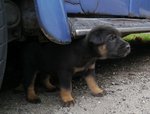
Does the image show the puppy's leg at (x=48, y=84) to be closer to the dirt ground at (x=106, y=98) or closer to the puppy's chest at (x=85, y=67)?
the dirt ground at (x=106, y=98)

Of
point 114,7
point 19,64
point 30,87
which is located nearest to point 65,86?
point 30,87

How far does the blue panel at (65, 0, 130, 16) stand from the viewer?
416 cm

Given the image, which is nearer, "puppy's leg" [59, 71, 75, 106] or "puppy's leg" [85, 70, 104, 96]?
"puppy's leg" [59, 71, 75, 106]

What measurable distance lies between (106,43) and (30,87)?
811 millimetres

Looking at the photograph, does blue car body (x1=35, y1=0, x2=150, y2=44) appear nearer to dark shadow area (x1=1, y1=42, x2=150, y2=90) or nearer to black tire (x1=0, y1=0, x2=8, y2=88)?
black tire (x1=0, y1=0, x2=8, y2=88)

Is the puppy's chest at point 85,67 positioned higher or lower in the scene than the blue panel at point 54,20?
lower

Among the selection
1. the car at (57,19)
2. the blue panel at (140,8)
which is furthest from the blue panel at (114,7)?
the blue panel at (140,8)

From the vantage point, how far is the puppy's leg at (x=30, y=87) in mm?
4070

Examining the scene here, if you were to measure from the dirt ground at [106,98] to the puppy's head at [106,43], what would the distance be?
0.43m

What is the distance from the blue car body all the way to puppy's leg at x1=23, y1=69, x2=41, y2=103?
2.12 feet

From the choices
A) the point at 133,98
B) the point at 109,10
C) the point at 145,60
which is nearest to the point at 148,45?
the point at 145,60

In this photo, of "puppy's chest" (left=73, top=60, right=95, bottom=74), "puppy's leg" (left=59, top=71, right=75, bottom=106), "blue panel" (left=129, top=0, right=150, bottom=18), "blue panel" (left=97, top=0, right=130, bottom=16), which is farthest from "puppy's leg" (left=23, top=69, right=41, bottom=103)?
"blue panel" (left=129, top=0, right=150, bottom=18)

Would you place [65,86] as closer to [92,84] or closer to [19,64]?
[92,84]

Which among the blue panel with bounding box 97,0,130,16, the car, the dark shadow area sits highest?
the car
